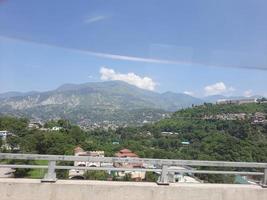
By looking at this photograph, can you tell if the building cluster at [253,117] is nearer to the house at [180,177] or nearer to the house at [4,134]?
the house at [4,134]

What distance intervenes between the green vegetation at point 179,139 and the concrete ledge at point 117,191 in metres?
0.87

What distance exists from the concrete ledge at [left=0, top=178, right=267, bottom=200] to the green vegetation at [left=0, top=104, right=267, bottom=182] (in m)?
0.87

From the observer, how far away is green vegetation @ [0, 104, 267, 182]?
1062 inches

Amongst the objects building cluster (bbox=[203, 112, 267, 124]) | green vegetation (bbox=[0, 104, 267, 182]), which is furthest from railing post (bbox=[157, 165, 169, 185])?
building cluster (bbox=[203, 112, 267, 124])

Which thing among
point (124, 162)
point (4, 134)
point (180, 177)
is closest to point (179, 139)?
point (4, 134)

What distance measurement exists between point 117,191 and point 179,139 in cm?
4968

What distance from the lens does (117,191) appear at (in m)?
6.14

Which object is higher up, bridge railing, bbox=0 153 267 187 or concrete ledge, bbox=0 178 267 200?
bridge railing, bbox=0 153 267 187

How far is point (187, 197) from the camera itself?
6277mm

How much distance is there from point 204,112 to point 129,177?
81.4 m

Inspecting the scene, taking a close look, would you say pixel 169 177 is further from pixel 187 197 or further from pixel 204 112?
pixel 204 112

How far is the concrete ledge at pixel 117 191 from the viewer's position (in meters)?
5.93

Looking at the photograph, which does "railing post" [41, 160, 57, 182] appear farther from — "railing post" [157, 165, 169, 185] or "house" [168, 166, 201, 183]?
"house" [168, 166, 201, 183]

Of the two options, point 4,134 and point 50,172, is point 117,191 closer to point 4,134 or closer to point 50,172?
point 50,172
